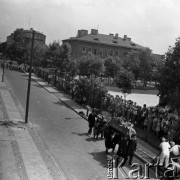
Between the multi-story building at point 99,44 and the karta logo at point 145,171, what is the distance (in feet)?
217

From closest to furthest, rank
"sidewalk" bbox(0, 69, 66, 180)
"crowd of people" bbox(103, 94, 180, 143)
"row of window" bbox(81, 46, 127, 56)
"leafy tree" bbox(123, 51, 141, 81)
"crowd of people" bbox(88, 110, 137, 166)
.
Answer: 1. "sidewalk" bbox(0, 69, 66, 180)
2. "crowd of people" bbox(88, 110, 137, 166)
3. "crowd of people" bbox(103, 94, 180, 143)
4. "leafy tree" bbox(123, 51, 141, 81)
5. "row of window" bbox(81, 46, 127, 56)

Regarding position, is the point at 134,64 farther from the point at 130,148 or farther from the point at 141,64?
the point at 130,148

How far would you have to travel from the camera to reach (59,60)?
50.1 meters

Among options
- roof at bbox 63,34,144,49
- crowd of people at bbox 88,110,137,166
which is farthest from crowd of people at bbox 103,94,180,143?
roof at bbox 63,34,144,49

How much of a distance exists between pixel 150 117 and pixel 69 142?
5622 millimetres

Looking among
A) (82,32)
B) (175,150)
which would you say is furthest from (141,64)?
(175,150)

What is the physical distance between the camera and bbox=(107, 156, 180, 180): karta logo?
1162 cm

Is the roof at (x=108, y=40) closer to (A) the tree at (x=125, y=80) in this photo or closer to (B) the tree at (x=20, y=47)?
(B) the tree at (x=20, y=47)

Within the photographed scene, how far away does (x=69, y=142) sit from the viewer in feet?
52.1

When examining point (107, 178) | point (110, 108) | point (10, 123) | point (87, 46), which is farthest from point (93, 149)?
point (87, 46)

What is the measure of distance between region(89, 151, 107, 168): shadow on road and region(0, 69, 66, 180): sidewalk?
2242 millimetres

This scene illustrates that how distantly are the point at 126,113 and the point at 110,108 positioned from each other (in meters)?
2.21

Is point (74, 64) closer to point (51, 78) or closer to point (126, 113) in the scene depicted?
point (51, 78)

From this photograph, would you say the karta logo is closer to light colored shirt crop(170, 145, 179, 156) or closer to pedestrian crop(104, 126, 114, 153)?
light colored shirt crop(170, 145, 179, 156)
